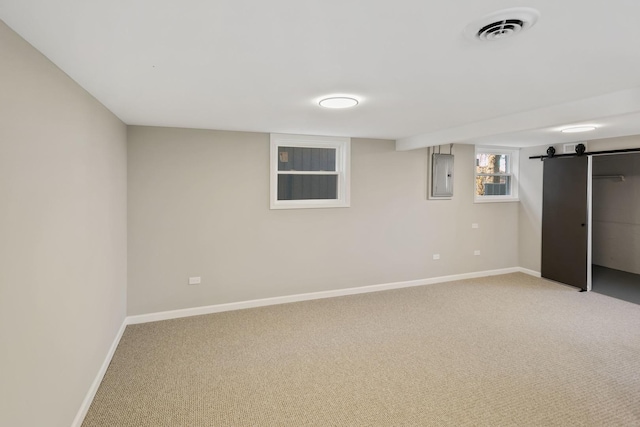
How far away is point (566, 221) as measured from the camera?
532cm

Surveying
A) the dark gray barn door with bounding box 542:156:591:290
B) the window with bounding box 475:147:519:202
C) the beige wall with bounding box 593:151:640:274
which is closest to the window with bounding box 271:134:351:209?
the window with bounding box 475:147:519:202

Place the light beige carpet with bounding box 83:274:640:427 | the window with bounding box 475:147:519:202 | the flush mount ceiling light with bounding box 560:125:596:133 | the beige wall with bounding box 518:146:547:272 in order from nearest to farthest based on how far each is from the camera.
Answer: the light beige carpet with bounding box 83:274:640:427 → the flush mount ceiling light with bounding box 560:125:596:133 → the beige wall with bounding box 518:146:547:272 → the window with bounding box 475:147:519:202

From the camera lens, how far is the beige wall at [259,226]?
3943 mm

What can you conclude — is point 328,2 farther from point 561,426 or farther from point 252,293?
point 252,293

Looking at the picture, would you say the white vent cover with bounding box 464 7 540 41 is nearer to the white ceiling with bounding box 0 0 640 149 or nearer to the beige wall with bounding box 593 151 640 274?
the white ceiling with bounding box 0 0 640 149

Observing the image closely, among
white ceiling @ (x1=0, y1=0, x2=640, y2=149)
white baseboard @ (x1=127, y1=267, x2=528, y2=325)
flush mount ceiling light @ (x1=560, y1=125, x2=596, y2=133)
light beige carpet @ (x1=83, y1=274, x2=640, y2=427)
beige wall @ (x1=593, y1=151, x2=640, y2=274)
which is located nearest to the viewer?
white ceiling @ (x1=0, y1=0, x2=640, y2=149)

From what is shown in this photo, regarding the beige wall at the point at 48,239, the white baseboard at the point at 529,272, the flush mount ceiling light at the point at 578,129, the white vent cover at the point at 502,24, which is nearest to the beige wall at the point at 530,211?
the white baseboard at the point at 529,272

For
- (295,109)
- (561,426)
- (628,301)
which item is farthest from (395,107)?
(628,301)

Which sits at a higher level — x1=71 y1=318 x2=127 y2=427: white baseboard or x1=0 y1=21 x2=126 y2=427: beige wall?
x1=0 y1=21 x2=126 y2=427: beige wall

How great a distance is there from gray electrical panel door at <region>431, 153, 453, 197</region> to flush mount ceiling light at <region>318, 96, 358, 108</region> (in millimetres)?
2904

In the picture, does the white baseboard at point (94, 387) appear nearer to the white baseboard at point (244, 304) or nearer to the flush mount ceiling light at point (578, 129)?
the white baseboard at point (244, 304)

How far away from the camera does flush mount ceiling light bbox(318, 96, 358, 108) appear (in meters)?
2.66

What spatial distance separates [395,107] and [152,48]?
199 cm

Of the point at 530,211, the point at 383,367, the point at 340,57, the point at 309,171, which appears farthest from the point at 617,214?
the point at 340,57
